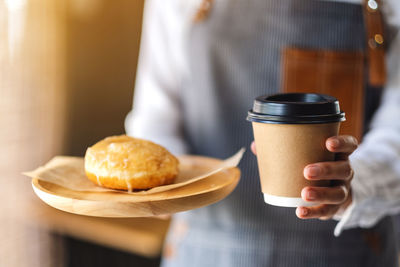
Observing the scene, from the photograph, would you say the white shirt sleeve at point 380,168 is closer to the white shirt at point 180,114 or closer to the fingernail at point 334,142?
the white shirt at point 180,114

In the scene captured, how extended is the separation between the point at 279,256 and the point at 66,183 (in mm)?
630

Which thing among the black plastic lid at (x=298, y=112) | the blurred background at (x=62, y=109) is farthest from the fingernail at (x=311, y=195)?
the blurred background at (x=62, y=109)

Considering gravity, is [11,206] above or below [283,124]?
below

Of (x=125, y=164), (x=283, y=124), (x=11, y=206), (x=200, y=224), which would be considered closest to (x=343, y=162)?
(x=283, y=124)

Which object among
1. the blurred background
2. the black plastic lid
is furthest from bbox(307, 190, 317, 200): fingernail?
the blurred background

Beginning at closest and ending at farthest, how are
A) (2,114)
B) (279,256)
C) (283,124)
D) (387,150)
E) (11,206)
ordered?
(283,124) → (387,150) → (279,256) → (2,114) → (11,206)

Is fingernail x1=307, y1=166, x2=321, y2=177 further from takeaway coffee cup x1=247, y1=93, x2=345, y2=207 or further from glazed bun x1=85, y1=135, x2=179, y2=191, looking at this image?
glazed bun x1=85, y1=135, x2=179, y2=191

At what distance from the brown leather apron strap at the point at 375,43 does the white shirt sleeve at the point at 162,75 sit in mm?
503

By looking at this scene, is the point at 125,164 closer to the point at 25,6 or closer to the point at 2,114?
the point at 2,114

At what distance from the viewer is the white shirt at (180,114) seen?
925mm

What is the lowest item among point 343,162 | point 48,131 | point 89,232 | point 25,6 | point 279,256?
point 89,232

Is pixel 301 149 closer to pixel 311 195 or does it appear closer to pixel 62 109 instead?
pixel 311 195

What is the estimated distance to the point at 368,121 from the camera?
116 cm

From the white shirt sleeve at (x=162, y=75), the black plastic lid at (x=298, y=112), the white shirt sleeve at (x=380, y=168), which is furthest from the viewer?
the white shirt sleeve at (x=162, y=75)
